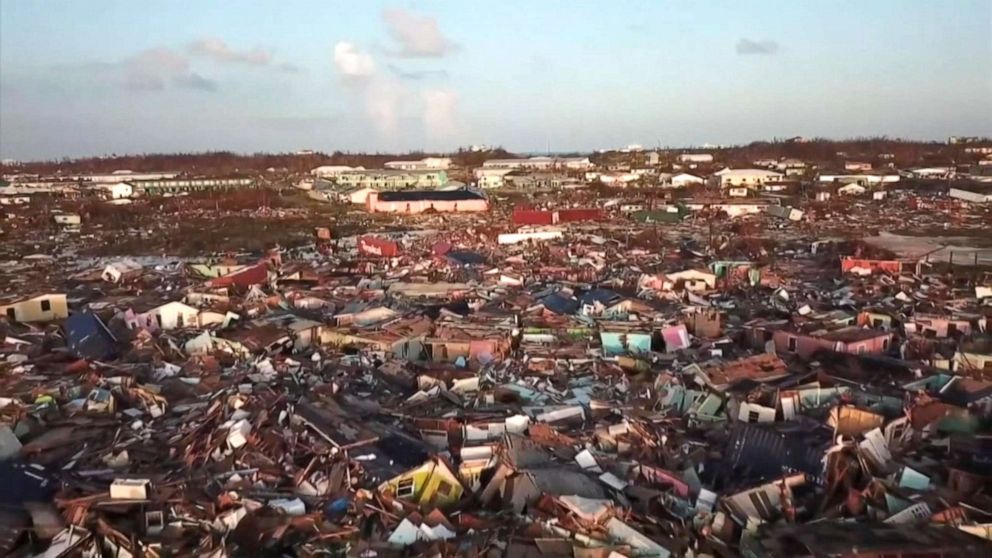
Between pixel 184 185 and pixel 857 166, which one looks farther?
pixel 857 166

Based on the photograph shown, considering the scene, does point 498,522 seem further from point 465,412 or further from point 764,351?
point 764,351

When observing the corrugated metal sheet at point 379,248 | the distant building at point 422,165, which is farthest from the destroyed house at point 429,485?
the distant building at point 422,165

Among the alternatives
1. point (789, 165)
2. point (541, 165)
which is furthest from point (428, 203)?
point (789, 165)

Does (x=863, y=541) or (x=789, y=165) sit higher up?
(x=789, y=165)

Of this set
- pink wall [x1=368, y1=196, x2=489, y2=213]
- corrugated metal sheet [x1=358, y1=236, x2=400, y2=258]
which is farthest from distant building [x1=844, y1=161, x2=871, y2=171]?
corrugated metal sheet [x1=358, y1=236, x2=400, y2=258]

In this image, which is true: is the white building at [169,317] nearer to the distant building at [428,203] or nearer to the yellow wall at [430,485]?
the yellow wall at [430,485]

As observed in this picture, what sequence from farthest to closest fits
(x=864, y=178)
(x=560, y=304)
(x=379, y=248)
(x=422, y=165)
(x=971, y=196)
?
(x=422, y=165)
(x=864, y=178)
(x=971, y=196)
(x=379, y=248)
(x=560, y=304)

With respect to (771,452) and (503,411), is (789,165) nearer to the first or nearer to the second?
(503,411)
